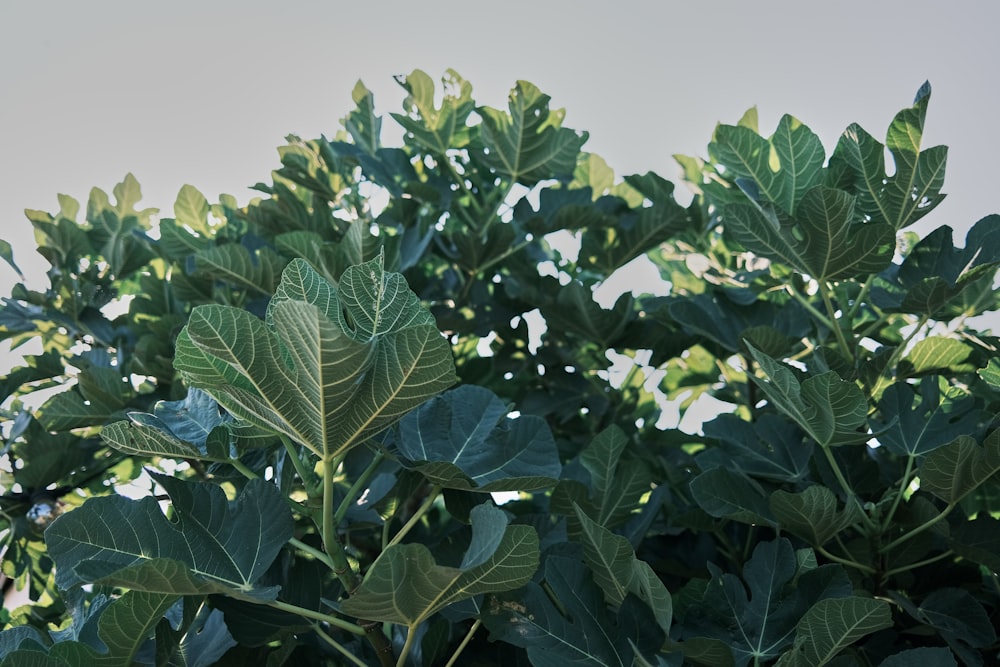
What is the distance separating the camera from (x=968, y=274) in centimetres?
110

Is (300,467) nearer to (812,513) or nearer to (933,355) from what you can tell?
(812,513)

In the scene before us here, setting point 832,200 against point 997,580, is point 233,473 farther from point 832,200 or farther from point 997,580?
point 997,580

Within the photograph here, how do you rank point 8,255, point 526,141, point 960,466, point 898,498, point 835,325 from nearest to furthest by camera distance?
point 960,466
point 898,498
point 835,325
point 526,141
point 8,255

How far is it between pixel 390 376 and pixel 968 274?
2.37 feet

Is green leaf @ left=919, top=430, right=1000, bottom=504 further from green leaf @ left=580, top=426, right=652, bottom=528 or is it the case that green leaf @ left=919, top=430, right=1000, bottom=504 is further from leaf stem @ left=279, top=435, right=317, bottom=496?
leaf stem @ left=279, top=435, right=317, bottom=496

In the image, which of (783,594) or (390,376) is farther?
(783,594)

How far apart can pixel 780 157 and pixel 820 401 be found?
41 cm

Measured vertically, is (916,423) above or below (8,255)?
below

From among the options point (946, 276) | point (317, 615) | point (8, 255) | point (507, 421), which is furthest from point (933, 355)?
point (8, 255)

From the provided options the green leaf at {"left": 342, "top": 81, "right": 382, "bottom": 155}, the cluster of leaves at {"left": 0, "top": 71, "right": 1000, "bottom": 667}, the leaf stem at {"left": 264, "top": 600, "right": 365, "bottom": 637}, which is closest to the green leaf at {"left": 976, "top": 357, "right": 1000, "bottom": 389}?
the cluster of leaves at {"left": 0, "top": 71, "right": 1000, "bottom": 667}

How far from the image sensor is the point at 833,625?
0.79m

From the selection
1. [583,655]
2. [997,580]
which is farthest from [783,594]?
[997,580]

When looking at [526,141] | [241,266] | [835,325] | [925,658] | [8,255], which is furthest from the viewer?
[8,255]

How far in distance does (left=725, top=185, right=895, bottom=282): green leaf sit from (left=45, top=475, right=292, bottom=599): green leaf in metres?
0.63
